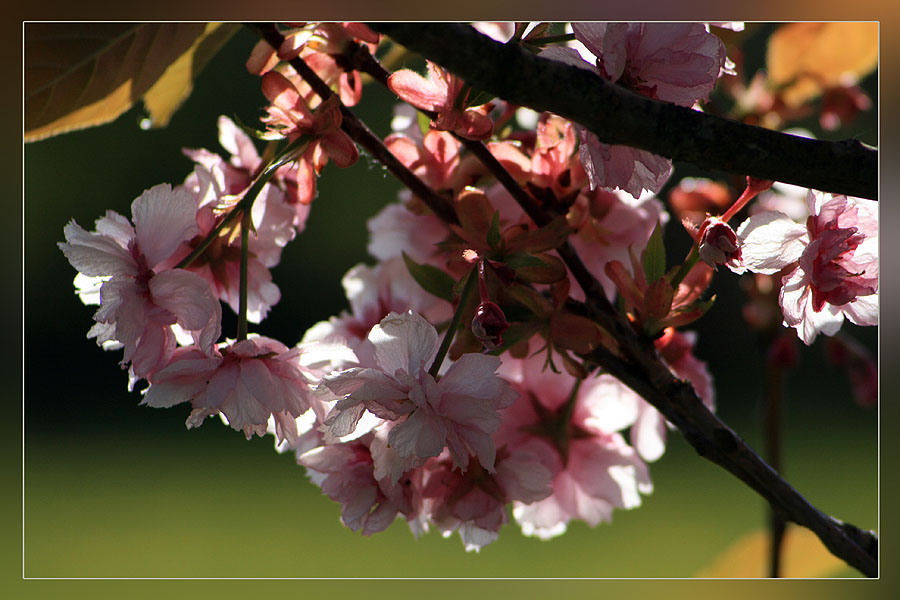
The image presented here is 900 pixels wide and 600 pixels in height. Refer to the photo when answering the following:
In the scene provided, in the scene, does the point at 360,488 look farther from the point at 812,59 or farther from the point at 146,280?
the point at 812,59

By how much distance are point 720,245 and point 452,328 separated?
0.10 metres

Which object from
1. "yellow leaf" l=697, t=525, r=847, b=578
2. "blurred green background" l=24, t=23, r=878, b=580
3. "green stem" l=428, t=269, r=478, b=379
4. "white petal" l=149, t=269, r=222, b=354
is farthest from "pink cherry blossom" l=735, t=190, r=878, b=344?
"blurred green background" l=24, t=23, r=878, b=580

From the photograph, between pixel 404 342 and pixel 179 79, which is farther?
pixel 179 79

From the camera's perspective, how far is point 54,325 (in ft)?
2.78

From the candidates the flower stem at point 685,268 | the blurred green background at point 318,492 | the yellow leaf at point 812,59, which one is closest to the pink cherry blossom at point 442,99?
the flower stem at point 685,268

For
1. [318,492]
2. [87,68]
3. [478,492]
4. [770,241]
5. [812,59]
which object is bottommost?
[318,492]

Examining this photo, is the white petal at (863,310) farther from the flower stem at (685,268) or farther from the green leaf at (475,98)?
the green leaf at (475,98)

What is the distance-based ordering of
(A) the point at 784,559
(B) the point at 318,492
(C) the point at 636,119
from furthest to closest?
(B) the point at 318,492 → (A) the point at 784,559 → (C) the point at 636,119

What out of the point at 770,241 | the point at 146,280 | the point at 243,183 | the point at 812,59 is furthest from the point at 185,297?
the point at 812,59

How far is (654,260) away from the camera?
14.7 inches

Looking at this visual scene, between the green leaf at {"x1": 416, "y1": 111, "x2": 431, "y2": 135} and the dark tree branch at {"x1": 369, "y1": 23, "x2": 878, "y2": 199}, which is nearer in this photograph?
the dark tree branch at {"x1": 369, "y1": 23, "x2": 878, "y2": 199}

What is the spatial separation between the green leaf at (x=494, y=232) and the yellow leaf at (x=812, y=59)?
42 cm

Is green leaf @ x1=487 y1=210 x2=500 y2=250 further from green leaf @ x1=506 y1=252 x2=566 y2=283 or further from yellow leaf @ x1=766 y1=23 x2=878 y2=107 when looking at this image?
yellow leaf @ x1=766 y1=23 x2=878 y2=107

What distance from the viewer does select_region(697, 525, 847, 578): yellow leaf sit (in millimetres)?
635
